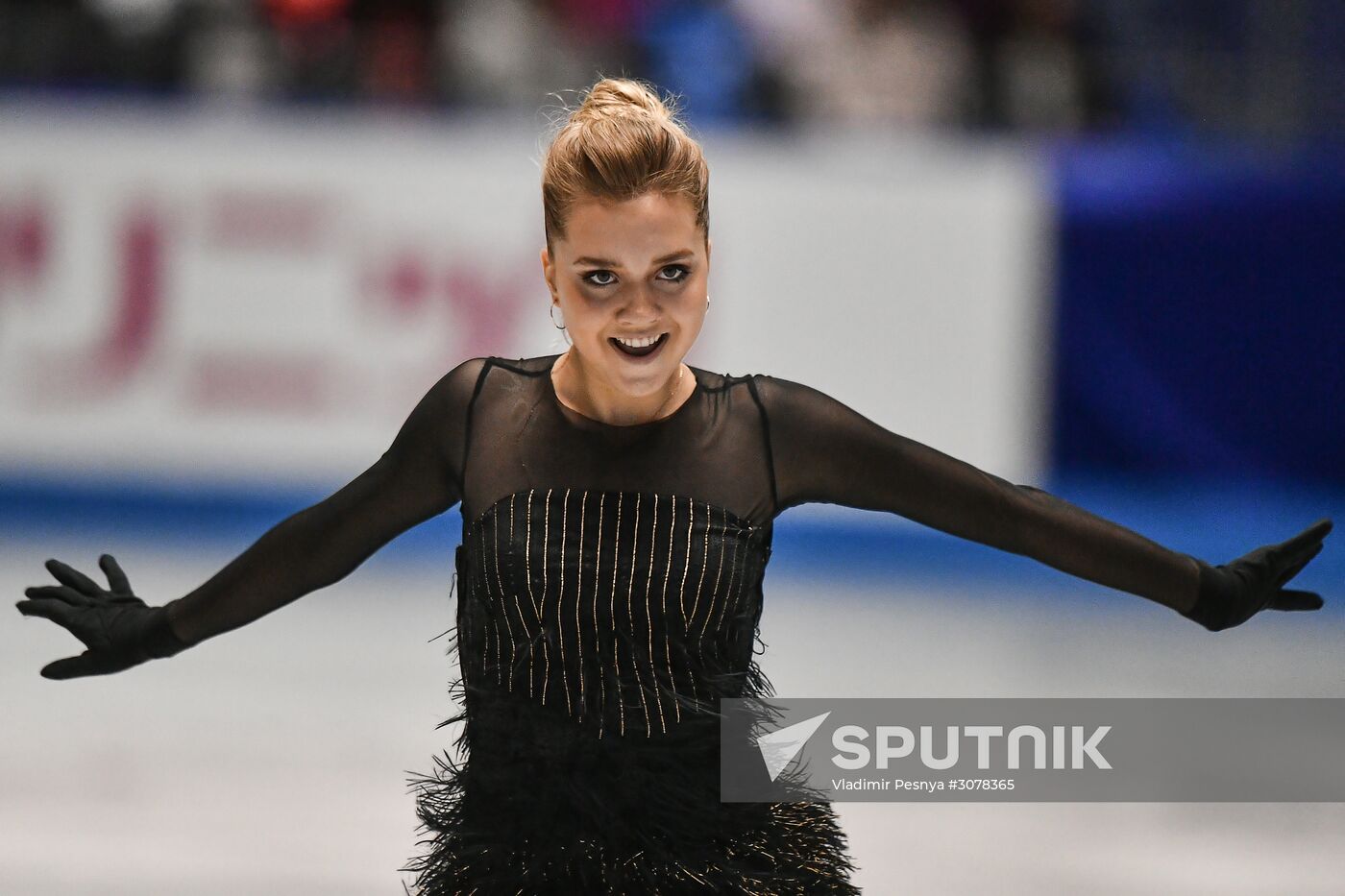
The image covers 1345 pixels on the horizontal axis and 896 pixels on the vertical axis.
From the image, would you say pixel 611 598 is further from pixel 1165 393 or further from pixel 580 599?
pixel 1165 393

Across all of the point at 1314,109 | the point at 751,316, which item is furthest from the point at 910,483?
the point at 1314,109

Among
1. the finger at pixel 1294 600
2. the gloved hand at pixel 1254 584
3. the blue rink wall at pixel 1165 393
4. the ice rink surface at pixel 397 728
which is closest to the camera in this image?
the gloved hand at pixel 1254 584

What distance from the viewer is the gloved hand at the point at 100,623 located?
7.63 feet

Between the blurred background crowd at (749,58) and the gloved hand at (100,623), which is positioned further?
the blurred background crowd at (749,58)

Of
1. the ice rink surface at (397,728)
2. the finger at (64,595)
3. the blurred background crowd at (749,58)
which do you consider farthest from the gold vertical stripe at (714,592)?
the blurred background crowd at (749,58)

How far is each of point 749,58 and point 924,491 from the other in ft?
18.3

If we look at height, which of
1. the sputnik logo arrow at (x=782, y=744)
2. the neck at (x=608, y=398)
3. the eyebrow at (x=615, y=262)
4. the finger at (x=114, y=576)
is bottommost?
the sputnik logo arrow at (x=782, y=744)

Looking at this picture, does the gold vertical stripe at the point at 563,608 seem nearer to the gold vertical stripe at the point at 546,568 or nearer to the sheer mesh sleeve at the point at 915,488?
the gold vertical stripe at the point at 546,568

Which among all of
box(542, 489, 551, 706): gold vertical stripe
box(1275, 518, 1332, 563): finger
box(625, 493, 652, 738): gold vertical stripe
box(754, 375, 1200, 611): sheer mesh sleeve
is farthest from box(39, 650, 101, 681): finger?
box(1275, 518, 1332, 563): finger

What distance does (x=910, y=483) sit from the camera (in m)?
2.15

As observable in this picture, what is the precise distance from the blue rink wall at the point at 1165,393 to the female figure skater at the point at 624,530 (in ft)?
15.5

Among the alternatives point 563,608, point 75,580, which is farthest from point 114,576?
point 563,608

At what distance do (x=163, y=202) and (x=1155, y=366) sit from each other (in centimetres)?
464

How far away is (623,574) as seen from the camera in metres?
2.08
